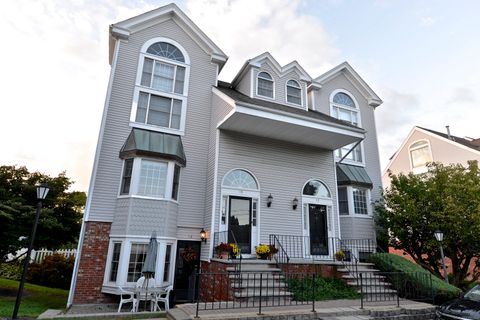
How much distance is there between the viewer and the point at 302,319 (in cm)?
655

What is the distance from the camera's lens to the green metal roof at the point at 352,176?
46.6ft

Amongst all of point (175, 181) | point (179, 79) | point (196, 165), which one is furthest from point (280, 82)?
point (175, 181)

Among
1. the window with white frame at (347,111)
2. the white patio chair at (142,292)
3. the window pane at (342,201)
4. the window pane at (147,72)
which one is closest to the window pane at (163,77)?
the window pane at (147,72)

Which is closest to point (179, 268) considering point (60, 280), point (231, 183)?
point (231, 183)

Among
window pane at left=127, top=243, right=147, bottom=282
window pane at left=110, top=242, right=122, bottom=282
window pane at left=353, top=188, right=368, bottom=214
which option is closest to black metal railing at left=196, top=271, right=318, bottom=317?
window pane at left=127, top=243, right=147, bottom=282

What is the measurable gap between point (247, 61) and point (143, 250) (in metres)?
9.68

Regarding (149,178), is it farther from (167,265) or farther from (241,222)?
(241,222)

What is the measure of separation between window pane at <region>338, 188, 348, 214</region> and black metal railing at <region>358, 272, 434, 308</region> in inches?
171

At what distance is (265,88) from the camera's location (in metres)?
14.0

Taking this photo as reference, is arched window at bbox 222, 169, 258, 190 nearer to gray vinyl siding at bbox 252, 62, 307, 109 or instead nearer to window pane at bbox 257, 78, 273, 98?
gray vinyl siding at bbox 252, 62, 307, 109

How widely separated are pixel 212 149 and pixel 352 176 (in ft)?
24.6

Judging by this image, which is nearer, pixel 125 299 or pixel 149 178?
pixel 125 299

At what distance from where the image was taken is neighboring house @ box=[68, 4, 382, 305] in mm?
10141

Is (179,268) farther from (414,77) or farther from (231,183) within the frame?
(414,77)
